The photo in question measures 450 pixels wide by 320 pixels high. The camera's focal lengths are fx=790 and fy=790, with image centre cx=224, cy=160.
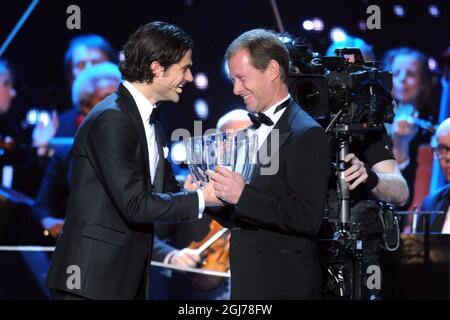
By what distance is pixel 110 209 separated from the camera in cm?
270

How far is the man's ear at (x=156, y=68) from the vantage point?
2.87 m

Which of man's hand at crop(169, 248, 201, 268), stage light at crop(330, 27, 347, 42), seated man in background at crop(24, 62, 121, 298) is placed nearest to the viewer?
man's hand at crop(169, 248, 201, 268)

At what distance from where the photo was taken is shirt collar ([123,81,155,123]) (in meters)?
2.82

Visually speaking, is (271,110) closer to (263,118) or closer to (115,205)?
(263,118)

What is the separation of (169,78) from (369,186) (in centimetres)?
99

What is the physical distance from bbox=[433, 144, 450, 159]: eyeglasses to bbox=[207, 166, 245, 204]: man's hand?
2.71m

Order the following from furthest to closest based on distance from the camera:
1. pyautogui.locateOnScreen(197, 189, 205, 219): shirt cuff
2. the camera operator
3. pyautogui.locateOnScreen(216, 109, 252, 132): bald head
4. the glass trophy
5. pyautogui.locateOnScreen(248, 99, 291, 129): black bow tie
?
pyautogui.locateOnScreen(216, 109, 252, 132): bald head < the camera operator < pyautogui.locateOnScreen(248, 99, 291, 129): black bow tie < pyautogui.locateOnScreen(197, 189, 205, 219): shirt cuff < the glass trophy

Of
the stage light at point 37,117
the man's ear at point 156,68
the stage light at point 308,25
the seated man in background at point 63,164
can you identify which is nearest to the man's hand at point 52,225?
the seated man in background at point 63,164

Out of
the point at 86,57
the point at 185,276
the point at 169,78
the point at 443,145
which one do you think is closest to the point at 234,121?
the point at 185,276

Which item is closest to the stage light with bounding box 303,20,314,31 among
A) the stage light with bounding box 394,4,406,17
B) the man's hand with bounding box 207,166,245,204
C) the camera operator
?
the stage light with bounding box 394,4,406,17

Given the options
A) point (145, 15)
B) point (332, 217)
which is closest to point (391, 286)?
point (332, 217)

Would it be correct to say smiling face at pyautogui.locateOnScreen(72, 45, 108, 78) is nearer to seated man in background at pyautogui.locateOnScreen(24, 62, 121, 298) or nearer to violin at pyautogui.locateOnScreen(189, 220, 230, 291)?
seated man in background at pyautogui.locateOnScreen(24, 62, 121, 298)

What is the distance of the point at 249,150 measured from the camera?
266 cm

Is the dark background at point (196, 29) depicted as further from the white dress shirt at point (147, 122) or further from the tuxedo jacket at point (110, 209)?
the tuxedo jacket at point (110, 209)
